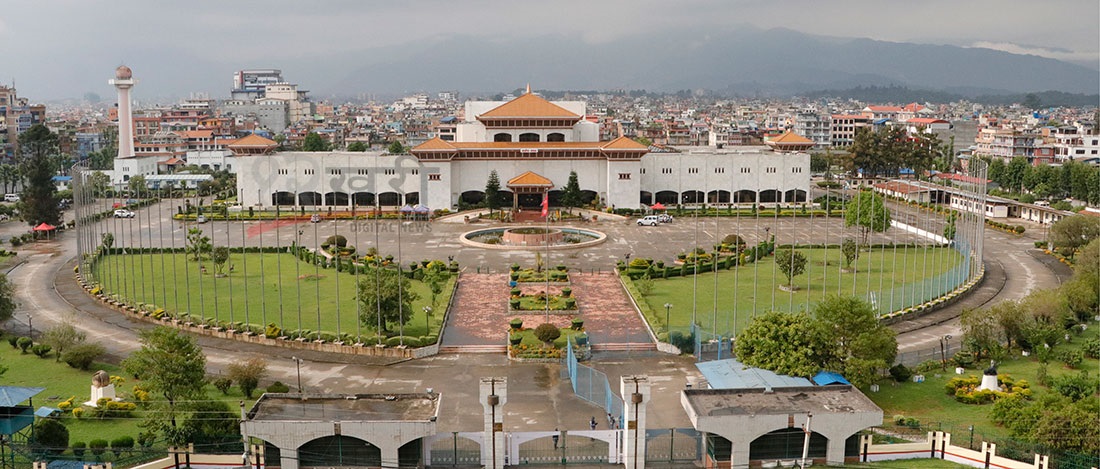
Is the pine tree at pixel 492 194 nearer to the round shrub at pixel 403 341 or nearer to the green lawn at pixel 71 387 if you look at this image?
the round shrub at pixel 403 341

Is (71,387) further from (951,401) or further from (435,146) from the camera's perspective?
(435,146)

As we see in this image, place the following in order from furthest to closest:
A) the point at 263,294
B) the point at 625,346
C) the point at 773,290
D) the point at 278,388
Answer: the point at 773,290 → the point at 263,294 → the point at 625,346 → the point at 278,388

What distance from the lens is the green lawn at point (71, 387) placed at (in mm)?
20625

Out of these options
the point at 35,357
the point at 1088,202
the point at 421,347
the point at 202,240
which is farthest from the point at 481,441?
the point at 1088,202

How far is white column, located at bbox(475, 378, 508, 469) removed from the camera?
59.8 ft

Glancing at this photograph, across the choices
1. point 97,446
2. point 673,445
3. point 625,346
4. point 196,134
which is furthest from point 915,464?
point 196,134

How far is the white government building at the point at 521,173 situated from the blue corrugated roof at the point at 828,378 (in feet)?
125

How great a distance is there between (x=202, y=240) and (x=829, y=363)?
28386 millimetres

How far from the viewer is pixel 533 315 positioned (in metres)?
31.6

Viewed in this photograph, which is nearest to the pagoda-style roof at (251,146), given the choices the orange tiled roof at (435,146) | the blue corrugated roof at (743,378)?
the orange tiled roof at (435,146)

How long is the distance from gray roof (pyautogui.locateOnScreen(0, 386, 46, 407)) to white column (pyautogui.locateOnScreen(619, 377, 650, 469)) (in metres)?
13.1

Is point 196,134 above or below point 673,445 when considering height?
above

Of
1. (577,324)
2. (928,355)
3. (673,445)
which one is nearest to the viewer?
(673,445)

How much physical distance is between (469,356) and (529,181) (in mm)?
32640
